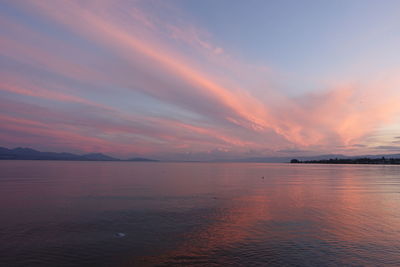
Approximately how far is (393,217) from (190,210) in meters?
20.7

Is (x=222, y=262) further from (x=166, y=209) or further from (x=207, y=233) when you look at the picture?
(x=166, y=209)

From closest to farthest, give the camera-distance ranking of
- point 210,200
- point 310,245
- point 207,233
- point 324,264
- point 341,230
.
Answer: point 324,264 → point 310,245 → point 207,233 → point 341,230 → point 210,200

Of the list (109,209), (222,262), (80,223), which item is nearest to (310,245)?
(222,262)

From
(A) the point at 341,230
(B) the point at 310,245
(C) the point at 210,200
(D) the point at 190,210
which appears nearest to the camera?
(B) the point at 310,245

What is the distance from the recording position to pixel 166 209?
3139 cm

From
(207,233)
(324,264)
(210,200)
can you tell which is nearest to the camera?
(324,264)

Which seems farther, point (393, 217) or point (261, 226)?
point (393, 217)

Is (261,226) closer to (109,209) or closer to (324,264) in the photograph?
(324,264)

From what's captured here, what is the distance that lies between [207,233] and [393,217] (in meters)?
20.1

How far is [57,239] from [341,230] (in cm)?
2207

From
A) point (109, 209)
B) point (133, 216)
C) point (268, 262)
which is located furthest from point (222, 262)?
point (109, 209)

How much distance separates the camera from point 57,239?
20.0 meters

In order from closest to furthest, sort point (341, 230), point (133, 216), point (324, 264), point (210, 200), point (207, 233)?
point (324, 264)
point (207, 233)
point (341, 230)
point (133, 216)
point (210, 200)

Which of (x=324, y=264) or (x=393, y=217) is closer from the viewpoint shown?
(x=324, y=264)
